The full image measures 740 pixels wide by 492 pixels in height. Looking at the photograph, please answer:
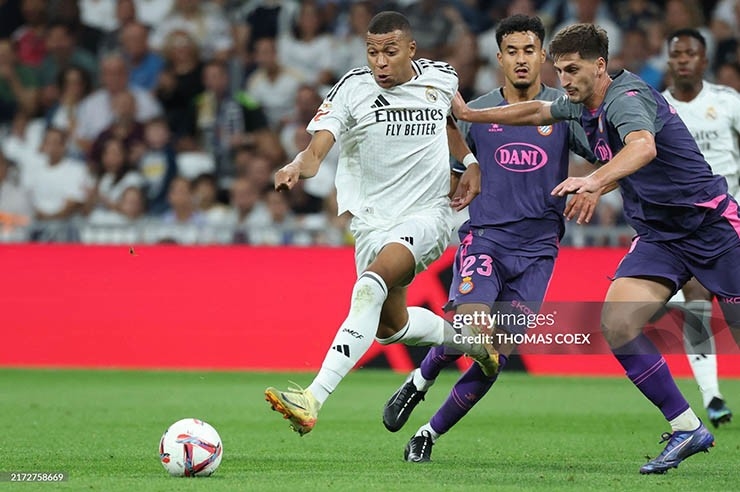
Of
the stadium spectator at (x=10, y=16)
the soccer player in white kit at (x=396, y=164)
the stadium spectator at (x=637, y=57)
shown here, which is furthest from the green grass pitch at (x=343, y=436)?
the stadium spectator at (x=10, y=16)

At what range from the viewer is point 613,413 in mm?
10000

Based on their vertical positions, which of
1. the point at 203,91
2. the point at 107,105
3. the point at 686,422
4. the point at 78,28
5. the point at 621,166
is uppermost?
the point at 621,166

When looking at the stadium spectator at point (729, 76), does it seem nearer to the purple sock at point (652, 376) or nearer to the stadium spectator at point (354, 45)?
the stadium spectator at point (354, 45)

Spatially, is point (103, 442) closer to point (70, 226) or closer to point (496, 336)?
point (496, 336)

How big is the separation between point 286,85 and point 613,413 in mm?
7831

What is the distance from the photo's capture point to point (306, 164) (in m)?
6.63

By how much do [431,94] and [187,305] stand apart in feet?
20.1

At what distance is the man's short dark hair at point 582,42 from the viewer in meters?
6.54

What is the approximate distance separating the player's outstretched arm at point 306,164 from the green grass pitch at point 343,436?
4.86ft

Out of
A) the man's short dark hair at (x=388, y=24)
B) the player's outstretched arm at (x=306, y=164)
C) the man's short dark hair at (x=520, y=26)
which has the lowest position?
the player's outstretched arm at (x=306, y=164)

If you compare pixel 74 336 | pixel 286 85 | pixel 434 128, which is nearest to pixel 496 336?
pixel 434 128

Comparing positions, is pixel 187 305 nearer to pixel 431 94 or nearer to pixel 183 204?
pixel 183 204

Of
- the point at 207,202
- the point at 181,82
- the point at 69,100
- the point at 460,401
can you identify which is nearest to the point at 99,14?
the point at 69,100

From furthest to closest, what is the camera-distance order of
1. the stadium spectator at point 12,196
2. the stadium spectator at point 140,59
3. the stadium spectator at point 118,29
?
1. the stadium spectator at point 118,29
2. the stadium spectator at point 140,59
3. the stadium spectator at point 12,196
